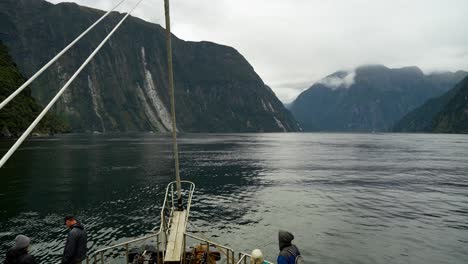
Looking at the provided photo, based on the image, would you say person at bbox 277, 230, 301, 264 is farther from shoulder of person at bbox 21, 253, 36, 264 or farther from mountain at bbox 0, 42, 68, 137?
mountain at bbox 0, 42, 68, 137

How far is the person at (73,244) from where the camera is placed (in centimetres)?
1302

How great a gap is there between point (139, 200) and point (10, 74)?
17539 cm

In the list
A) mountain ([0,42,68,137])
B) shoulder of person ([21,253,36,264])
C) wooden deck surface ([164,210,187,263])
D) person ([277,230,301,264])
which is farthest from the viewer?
mountain ([0,42,68,137])

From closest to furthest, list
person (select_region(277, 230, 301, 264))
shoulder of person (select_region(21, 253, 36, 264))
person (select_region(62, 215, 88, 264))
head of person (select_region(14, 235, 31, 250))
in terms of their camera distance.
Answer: person (select_region(277, 230, 301, 264)) < head of person (select_region(14, 235, 31, 250)) < shoulder of person (select_region(21, 253, 36, 264)) < person (select_region(62, 215, 88, 264))

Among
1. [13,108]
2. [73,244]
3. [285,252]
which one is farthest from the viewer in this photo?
[13,108]

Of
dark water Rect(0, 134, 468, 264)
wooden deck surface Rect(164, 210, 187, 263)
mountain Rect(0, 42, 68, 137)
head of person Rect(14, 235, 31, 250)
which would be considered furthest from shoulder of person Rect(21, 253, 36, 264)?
mountain Rect(0, 42, 68, 137)

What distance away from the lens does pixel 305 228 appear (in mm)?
33062

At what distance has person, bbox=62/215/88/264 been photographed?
513 inches

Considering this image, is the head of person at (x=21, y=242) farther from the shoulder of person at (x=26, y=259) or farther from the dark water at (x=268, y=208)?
the dark water at (x=268, y=208)

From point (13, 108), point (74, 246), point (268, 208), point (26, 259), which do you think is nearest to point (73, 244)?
point (74, 246)

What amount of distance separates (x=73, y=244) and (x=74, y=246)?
9 cm

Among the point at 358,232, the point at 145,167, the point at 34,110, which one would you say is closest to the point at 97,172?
the point at 145,167

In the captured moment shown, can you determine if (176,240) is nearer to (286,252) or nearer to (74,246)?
(74,246)

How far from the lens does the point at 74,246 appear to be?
13.1 metres
